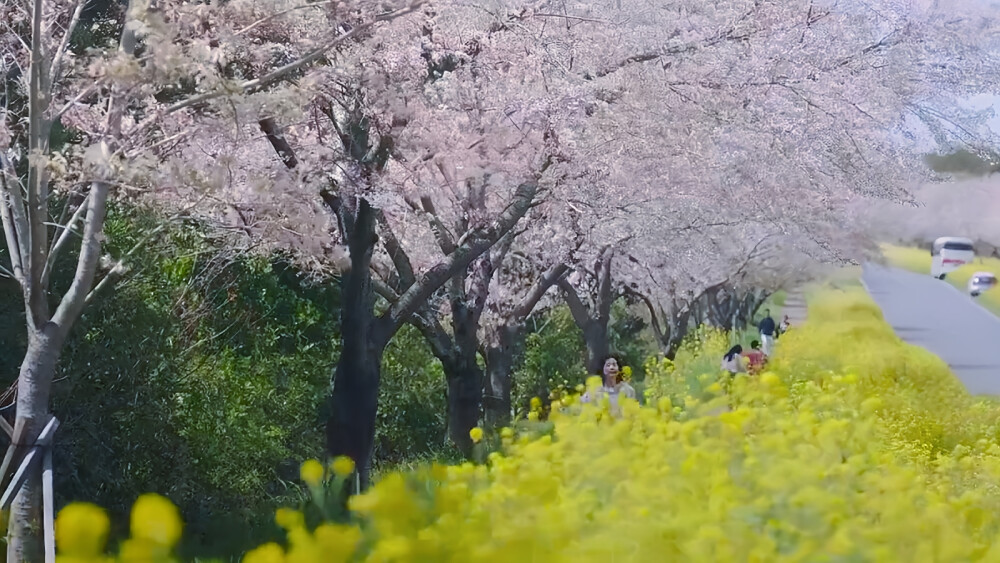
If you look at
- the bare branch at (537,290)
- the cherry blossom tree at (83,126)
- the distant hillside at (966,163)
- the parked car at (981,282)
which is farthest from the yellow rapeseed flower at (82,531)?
the bare branch at (537,290)

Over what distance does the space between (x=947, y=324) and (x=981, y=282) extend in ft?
3.58

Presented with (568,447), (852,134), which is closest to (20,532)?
(568,447)

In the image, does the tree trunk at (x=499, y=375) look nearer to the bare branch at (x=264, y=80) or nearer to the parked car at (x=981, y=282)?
the parked car at (x=981, y=282)

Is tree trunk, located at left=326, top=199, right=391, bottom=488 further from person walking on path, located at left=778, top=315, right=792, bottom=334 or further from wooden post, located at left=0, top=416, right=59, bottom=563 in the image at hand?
person walking on path, located at left=778, top=315, right=792, bottom=334

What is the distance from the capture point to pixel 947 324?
29.3 ft

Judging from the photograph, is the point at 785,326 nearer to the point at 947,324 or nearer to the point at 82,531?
the point at 947,324

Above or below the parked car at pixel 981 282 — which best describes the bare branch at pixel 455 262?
above

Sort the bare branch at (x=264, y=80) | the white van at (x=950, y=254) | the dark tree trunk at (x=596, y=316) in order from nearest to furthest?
the bare branch at (x=264, y=80)
the white van at (x=950, y=254)
the dark tree trunk at (x=596, y=316)

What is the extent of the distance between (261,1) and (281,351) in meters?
7.76

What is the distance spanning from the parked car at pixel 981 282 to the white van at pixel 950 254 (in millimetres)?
177

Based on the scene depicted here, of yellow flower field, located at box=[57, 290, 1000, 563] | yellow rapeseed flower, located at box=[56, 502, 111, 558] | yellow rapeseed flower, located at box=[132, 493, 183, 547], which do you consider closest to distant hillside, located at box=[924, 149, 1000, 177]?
yellow flower field, located at box=[57, 290, 1000, 563]

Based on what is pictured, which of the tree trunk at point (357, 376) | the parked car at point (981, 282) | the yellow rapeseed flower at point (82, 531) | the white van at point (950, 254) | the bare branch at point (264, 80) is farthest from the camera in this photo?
the tree trunk at point (357, 376)

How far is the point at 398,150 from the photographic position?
8.08m

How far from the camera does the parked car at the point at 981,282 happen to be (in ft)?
25.5
